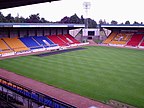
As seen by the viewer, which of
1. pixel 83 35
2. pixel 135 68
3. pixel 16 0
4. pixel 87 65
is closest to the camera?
pixel 16 0

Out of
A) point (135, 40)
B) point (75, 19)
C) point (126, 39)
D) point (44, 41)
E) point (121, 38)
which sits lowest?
point (135, 40)

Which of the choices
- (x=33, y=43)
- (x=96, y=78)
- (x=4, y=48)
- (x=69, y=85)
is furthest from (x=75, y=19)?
(x=69, y=85)

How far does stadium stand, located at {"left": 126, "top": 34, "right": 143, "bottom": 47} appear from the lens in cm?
5146

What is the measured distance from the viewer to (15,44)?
41250 mm

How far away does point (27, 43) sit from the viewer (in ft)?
143

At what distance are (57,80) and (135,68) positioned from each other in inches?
465

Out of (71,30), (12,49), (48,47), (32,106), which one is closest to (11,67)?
(12,49)

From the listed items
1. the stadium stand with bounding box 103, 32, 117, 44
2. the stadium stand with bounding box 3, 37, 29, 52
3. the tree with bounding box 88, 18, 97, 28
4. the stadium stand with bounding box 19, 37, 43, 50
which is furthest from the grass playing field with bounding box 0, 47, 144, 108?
the tree with bounding box 88, 18, 97, 28

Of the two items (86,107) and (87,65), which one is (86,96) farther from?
(87,65)

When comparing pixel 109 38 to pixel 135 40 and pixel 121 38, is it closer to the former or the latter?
pixel 121 38

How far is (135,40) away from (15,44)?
3357cm

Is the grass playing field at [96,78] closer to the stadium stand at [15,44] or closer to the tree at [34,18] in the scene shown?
the stadium stand at [15,44]

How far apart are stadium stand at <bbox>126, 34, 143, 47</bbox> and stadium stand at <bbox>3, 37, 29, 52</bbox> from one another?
29346 millimetres

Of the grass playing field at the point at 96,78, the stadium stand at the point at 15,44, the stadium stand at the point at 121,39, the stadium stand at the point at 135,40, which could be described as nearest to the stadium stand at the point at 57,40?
the stadium stand at the point at 15,44
